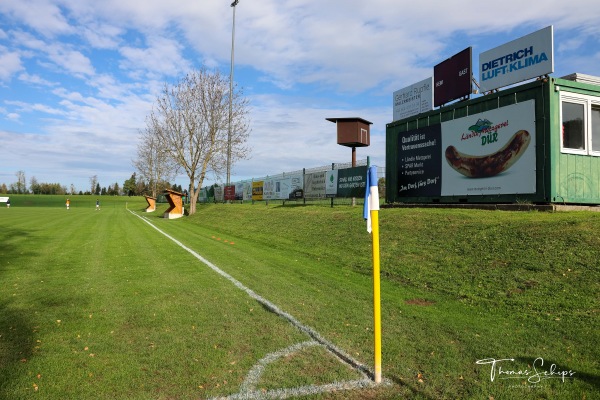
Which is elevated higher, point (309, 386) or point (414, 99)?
point (414, 99)

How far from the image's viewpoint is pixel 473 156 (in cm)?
1391

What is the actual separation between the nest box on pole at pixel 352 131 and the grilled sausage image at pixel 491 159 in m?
7.33

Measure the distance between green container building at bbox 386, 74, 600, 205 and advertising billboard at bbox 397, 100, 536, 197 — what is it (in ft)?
0.10

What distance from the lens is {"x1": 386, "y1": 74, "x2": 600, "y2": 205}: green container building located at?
1145cm

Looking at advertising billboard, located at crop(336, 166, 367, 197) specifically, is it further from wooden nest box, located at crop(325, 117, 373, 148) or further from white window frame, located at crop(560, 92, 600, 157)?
white window frame, located at crop(560, 92, 600, 157)

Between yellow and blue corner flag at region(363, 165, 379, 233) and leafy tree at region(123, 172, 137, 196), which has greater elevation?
leafy tree at region(123, 172, 137, 196)

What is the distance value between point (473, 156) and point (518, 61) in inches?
132

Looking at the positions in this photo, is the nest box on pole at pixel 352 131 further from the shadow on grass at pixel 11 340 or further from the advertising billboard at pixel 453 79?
the shadow on grass at pixel 11 340

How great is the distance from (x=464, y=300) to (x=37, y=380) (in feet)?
20.1

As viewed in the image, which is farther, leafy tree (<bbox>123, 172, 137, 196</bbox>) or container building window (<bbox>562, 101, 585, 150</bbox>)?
leafy tree (<bbox>123, 172, 137, 196</bbox>)
